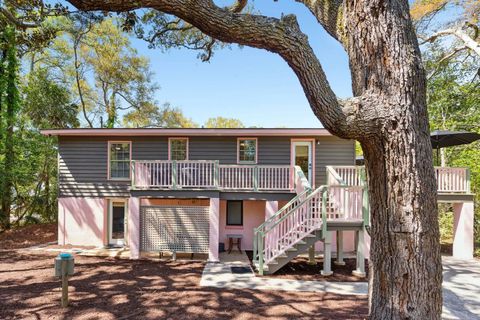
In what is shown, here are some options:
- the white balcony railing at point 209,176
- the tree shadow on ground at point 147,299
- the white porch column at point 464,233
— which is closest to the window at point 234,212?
the white balcony railing at point 209,176

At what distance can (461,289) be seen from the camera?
5977 mm

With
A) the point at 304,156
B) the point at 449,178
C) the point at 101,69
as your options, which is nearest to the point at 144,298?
the point at 304,156

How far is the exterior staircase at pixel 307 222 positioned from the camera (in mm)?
6852

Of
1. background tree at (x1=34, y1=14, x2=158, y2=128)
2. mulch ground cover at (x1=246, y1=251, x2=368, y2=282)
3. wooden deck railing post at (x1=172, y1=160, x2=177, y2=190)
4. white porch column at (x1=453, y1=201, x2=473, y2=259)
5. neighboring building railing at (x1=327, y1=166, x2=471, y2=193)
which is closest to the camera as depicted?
mulch ground cover at (x1=246, y1=251, x2=368, y2=282)

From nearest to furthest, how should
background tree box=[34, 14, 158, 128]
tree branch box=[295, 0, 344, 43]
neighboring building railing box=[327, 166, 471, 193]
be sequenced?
tree branch box=[295, 0, 344, 43] < neighboring building railing box=[327, 166, 471, 193] < background tree box=[34, 14, 158, 128]

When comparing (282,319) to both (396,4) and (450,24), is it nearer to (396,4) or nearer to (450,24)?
(396,4)

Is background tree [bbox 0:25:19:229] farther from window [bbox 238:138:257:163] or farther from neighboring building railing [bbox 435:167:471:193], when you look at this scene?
neighboring building railing [bbox 435:167:471:193]

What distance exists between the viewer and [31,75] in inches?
605

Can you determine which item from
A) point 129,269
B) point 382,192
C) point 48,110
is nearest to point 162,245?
point 129,269

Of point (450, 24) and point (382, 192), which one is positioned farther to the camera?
point (450, 24)

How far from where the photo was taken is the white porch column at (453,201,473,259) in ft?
27.8

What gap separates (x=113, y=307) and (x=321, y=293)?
425cm

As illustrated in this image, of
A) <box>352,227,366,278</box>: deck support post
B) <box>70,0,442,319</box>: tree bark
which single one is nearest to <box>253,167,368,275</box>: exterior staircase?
<box>352,227,366,278</box>: deck support post

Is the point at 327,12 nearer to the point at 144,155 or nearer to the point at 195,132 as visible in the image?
the point at 195,132
